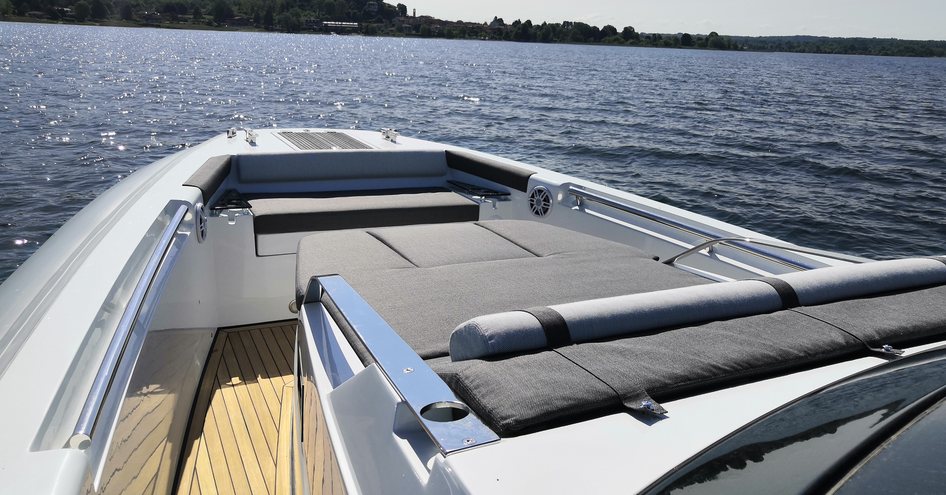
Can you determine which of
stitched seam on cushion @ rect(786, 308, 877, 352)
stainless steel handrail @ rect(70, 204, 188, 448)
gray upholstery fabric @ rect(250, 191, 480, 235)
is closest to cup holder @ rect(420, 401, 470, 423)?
stainless steel handrail @ rect(70, 204, 188, 448)

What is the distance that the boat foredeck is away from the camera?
1.96 metres

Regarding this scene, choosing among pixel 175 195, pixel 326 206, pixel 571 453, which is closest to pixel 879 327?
pixel 571 453

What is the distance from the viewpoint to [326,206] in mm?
3129

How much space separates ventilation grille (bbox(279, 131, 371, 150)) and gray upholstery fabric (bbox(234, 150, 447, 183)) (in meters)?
0.11

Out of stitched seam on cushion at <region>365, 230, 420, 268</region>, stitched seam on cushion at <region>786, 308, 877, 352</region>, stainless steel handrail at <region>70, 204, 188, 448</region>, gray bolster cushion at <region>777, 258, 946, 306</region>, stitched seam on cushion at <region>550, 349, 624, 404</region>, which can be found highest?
gray bolster cushion at <region>777, 258, 946, 306</region>

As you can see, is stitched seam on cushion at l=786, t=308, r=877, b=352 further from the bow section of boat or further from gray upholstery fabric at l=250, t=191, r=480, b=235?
gray upholstery fabric at l=250, t=191, r=480, b=235

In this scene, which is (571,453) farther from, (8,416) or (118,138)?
(118,138)

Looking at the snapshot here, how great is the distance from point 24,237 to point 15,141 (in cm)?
575

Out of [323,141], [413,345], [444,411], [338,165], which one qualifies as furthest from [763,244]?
[323,141]

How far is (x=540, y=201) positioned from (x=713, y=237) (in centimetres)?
102

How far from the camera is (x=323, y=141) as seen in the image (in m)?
3.86

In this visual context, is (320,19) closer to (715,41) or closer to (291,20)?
(291,20)

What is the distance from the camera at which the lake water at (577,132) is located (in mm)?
8039

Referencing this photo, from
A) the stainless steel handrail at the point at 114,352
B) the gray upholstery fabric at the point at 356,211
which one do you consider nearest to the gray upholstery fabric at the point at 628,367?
the stainless steel handrail at the point at 114,352
